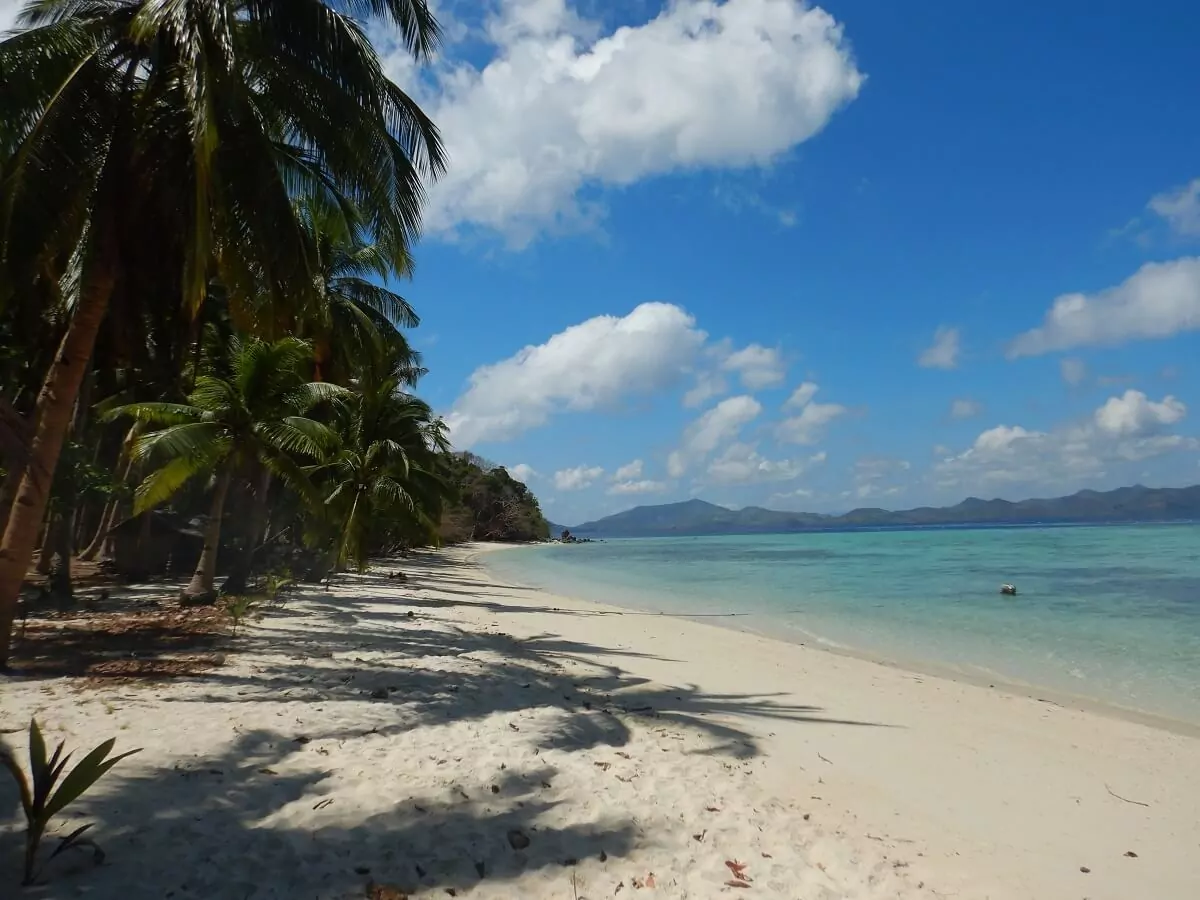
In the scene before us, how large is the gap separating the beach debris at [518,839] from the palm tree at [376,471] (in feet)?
45.1

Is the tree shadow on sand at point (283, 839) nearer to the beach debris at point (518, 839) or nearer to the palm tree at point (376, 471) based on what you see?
the beach debris at point (518, 839)

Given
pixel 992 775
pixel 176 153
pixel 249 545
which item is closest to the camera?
pixel 992 775

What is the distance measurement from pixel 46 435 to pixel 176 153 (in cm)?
293

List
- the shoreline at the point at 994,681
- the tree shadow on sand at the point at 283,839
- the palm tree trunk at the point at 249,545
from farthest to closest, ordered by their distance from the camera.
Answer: the palm tree trunk at the point at 249,545 < the shoreline at the point at 994,681 < the tree shadow on sand at the point at 283,839

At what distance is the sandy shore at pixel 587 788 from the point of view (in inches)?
138

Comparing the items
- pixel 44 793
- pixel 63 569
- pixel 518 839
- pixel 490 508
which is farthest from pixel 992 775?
pixel 490 508

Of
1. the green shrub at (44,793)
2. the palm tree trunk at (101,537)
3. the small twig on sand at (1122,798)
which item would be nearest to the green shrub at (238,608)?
the green shrub at (44,793)

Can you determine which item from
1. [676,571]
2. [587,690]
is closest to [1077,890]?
[587,690]

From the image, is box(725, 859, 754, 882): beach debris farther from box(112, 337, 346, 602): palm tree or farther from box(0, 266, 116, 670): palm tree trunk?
box(112, 337, 346, 602): palm tree

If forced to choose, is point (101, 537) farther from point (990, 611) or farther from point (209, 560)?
point (990, 611)

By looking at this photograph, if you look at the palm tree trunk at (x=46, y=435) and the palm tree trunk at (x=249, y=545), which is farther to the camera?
the palm tree trunk at (x=249, y=545)

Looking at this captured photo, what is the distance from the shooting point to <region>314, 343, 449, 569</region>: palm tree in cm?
1838

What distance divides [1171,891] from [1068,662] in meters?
9.12

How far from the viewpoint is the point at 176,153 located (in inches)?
277
